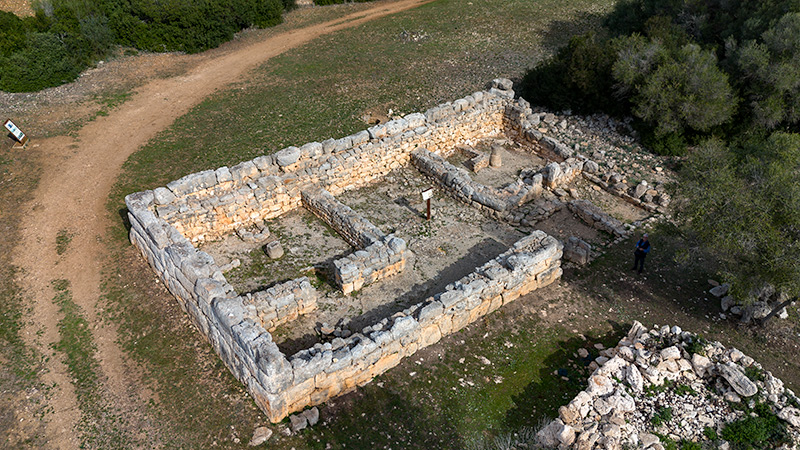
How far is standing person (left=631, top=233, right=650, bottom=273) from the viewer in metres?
15.2

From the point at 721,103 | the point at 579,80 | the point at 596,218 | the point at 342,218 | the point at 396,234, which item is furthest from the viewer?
the point at 579,80

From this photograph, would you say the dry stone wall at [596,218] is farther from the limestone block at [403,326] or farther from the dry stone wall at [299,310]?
the limestone block at [403,326]

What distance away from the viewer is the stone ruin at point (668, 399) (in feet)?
35.1

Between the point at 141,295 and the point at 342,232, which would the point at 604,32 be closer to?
the point at 342,232

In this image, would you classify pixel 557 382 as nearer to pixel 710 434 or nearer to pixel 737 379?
pixel 710 434

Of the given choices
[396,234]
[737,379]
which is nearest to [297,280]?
[396,234]

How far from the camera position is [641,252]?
1529cm

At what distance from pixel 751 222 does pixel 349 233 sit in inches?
408

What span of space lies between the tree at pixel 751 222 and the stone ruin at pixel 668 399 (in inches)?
72.7

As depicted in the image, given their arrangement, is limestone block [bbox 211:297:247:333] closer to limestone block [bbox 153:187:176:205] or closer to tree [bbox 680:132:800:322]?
limestone block [bbox 153:187:176:205]

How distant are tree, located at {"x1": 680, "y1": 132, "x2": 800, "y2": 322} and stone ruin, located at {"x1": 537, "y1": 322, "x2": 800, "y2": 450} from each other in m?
1.85

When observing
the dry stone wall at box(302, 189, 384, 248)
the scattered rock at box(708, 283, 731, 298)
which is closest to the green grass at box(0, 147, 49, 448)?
the dry stone wall at box(302, 189, 384, 248)

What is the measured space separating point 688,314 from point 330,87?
60.2 ft

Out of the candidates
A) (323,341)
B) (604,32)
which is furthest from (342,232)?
(604,32)
